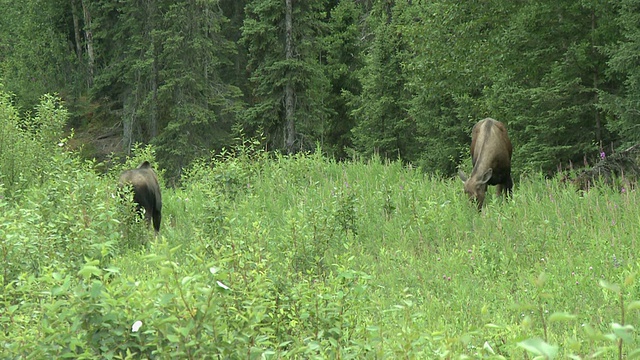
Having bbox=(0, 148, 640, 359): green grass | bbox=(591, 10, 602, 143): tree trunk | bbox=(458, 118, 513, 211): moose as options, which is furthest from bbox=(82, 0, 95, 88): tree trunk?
bbox=(458, 118, 513, 211): moose

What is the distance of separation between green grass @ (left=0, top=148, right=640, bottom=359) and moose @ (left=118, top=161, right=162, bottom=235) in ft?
1.34

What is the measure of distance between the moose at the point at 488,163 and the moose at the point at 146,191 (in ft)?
17.9

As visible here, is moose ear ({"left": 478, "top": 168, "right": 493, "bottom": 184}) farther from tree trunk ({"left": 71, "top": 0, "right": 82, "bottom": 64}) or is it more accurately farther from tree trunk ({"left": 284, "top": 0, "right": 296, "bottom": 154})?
tree trunk ({"left": 71, "top": 0, "right": 82, "bottom": 64})

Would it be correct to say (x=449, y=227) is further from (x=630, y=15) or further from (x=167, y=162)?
(x=167, y=162)

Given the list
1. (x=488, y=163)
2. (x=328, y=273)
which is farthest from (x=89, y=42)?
(x=328, y=273)

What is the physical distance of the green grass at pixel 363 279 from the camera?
4051 mm

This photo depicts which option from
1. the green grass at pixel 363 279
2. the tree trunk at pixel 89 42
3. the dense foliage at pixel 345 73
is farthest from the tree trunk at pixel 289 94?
the tree trunk at pixel 89 42

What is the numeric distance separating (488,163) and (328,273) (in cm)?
488

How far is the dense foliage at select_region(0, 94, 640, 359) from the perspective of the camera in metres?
4.05

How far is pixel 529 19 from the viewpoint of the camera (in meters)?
18.4

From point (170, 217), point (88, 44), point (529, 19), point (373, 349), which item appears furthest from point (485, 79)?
point (88, 44)

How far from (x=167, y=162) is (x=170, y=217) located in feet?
59.3

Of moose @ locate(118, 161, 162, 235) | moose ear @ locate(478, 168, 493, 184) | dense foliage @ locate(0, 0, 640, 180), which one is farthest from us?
dense foliage @ locate(0, 0, 640, 180)

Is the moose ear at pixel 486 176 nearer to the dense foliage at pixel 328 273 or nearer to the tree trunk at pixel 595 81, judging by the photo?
the dense foliage at pixel 328 273
